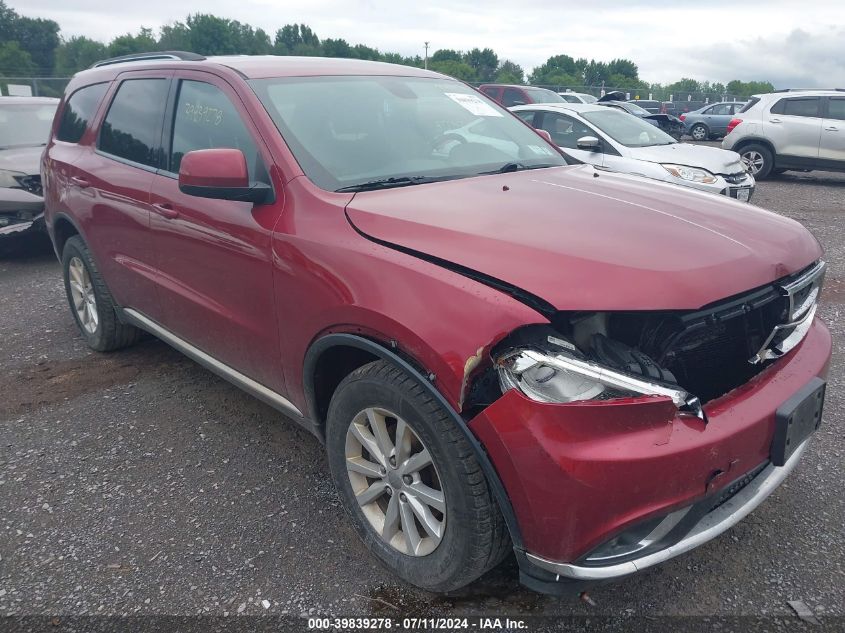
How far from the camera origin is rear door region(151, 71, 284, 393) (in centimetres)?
269

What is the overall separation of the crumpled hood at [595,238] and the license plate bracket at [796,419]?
40 cm

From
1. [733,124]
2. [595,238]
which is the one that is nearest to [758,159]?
[733,124]

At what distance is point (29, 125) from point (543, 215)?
25.0 ft

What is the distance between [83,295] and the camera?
4.53 meters

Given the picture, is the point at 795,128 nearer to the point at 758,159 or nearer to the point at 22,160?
the point at 758,159

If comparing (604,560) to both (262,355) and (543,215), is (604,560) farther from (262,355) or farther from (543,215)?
(262,355)

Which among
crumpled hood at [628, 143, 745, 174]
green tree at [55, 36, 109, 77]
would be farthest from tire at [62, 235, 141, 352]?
green tree at [55, 36, 109, 77]

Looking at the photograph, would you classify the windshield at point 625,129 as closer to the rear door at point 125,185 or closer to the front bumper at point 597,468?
the rear door at point 125,185

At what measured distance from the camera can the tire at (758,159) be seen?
40.9 ft

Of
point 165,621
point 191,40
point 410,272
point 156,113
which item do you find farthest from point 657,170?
point 191,40

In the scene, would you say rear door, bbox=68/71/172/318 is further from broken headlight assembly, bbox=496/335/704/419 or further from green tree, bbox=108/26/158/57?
green tree, bbox=108/26/158/57

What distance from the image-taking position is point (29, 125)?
25.4 feet

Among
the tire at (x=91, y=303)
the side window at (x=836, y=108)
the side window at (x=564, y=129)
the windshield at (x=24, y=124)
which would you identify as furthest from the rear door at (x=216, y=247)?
the side window at (x=836, y=108)

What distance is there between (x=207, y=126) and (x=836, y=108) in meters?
12.3
